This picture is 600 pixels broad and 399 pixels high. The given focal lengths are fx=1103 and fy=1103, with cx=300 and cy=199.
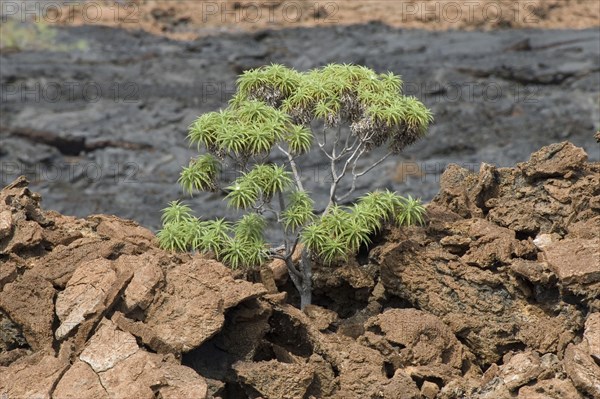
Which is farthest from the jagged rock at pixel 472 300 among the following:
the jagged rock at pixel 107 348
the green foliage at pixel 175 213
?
the jagged rock at pixel 107 348

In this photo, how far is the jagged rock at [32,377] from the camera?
11.1 m

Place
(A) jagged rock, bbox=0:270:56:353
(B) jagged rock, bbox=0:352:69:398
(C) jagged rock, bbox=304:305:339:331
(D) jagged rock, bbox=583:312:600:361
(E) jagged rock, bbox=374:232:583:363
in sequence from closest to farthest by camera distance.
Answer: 1. (B) jagged rock, bbox=0:352:69:398
2. (D) jagged rock, bbox=583:312:600:361
3. (A) jagged rock, bbox=0:270:56:353
4. (E) jagged rock, bbox=374:232:583:363
5. (C) jagged rock, bbox=304:305:339:331

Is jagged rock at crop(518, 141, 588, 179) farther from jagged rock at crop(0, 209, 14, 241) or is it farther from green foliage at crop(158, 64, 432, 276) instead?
jagged rock at crop(0, 209, 14, 241)

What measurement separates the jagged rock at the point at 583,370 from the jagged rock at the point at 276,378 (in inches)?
109

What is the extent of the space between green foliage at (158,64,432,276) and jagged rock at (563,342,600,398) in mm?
3120

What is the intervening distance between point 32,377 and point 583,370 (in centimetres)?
569

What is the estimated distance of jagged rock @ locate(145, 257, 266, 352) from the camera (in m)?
11.8

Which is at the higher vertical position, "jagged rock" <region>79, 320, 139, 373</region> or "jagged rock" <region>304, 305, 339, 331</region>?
"jagged rock" <region>79, 320, 139, 373</region>

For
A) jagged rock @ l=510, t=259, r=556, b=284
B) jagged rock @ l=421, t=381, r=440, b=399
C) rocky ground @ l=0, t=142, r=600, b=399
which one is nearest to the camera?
rocky ground @ l=0, t=142, r=600, b=399

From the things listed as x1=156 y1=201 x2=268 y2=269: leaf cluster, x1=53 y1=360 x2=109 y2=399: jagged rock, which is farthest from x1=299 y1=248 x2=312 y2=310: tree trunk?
x1=53 y1=360 x2=109 y2=399: jagged rock

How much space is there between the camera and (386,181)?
28.5m

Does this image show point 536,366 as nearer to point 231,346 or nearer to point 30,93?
point 231,346

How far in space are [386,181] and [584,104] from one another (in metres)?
6.98

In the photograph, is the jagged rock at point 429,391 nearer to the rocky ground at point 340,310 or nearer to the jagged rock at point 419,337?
the rocky ground at point 340,310
